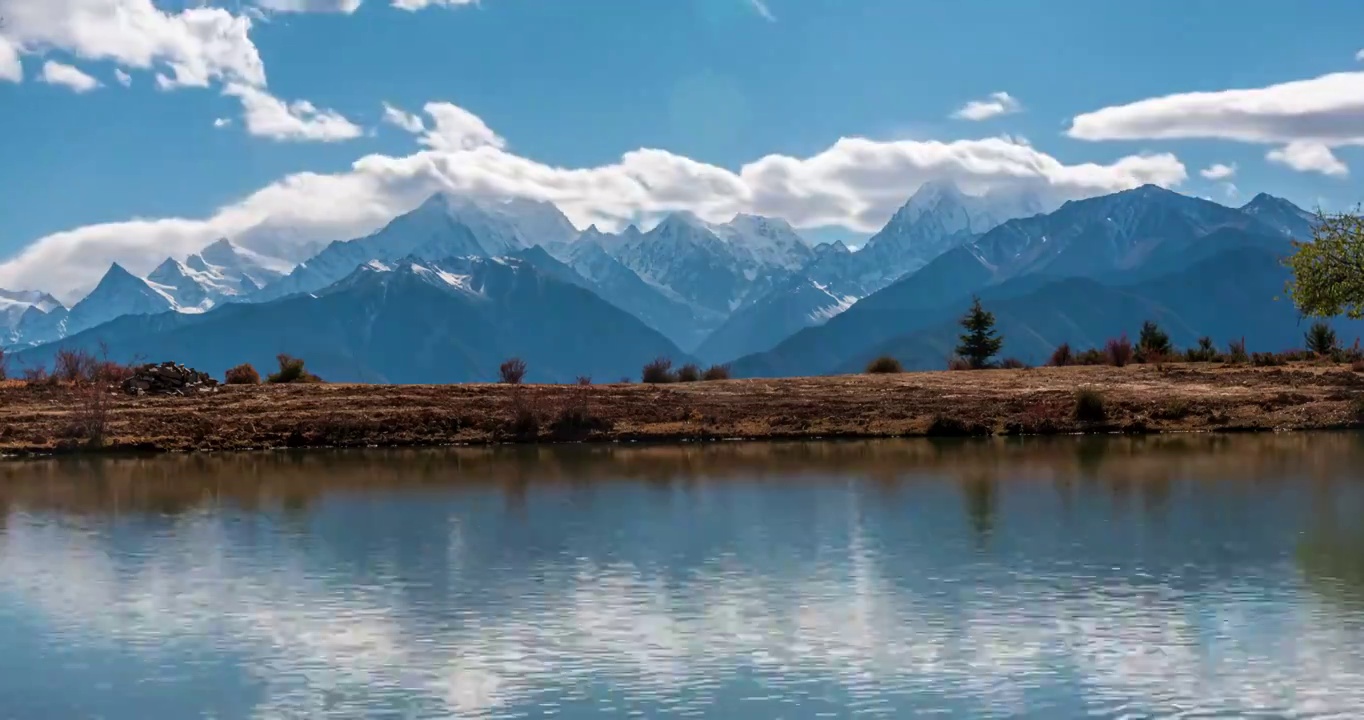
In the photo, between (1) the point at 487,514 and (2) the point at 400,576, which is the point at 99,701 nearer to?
(2) the point at 400,576

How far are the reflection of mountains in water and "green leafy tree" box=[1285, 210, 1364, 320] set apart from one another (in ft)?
→ 35.8

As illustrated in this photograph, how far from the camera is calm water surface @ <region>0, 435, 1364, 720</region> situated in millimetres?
18641

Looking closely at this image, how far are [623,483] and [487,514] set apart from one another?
815 cm

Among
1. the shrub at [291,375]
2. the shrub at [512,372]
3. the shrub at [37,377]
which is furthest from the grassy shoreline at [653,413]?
the shrub at [512,372]

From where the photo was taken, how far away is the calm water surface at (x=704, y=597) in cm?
1864

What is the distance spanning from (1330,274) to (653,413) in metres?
31.9

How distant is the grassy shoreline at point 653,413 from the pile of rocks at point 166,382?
1574 millimetres

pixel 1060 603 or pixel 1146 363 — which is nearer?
pixel 1060 603

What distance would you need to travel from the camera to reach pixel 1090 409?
61.1 meters

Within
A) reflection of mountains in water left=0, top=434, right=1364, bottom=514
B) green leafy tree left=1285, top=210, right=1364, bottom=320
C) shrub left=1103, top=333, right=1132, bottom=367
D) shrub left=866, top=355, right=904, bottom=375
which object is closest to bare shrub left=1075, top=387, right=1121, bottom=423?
reflection of mountains in water left=0, top=434, right=1364, bottom=514

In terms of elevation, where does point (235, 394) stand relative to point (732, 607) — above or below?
above

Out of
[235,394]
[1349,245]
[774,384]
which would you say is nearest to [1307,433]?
[1349,245]

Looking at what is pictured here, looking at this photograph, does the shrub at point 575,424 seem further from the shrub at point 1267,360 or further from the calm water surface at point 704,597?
the shrub at point 1267,360

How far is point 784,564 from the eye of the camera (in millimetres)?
28078
